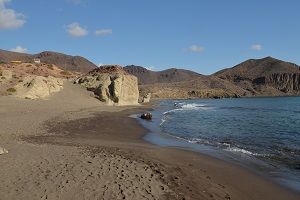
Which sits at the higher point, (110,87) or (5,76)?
(5,76)

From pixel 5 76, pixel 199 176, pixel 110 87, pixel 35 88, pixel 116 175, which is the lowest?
pixel 199 176

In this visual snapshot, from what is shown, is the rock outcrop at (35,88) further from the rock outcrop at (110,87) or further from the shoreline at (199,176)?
the shoreline at (199,176)

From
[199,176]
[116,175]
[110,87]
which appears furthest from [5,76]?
[199,176]

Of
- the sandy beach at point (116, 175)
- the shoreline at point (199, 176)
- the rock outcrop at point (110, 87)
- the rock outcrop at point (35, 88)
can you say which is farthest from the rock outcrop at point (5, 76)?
the shoreline at point (199, 176)

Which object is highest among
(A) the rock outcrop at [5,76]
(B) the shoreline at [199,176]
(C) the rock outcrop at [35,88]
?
(A) the rock outcrop at [5,76]

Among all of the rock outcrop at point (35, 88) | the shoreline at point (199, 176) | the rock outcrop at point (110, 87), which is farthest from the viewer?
the rock outcrop at point (110, 87)

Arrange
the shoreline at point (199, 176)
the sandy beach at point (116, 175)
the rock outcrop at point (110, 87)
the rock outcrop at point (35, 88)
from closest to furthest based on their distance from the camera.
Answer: the sandy beach at point (116, 175) → the shoreline at point (199, 176) → the rock outcrop at point (35, 88) → the rock outcrop at point (110, 87)

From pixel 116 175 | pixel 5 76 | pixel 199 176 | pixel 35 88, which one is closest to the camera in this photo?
pixel 116 175

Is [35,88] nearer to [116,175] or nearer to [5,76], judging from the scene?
[5,76]

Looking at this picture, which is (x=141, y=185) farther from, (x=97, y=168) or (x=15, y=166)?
(x=15, y=166)

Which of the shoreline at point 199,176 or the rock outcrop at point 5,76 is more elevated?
the rock outcrop at point 5,76

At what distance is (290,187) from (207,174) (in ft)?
9.09

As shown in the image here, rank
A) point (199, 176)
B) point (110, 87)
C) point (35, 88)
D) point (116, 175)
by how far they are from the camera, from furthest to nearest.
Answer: point (110, 87), point (35, 88), point (199, 176), point (116, 175)

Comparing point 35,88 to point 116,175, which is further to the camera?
point 35,88
